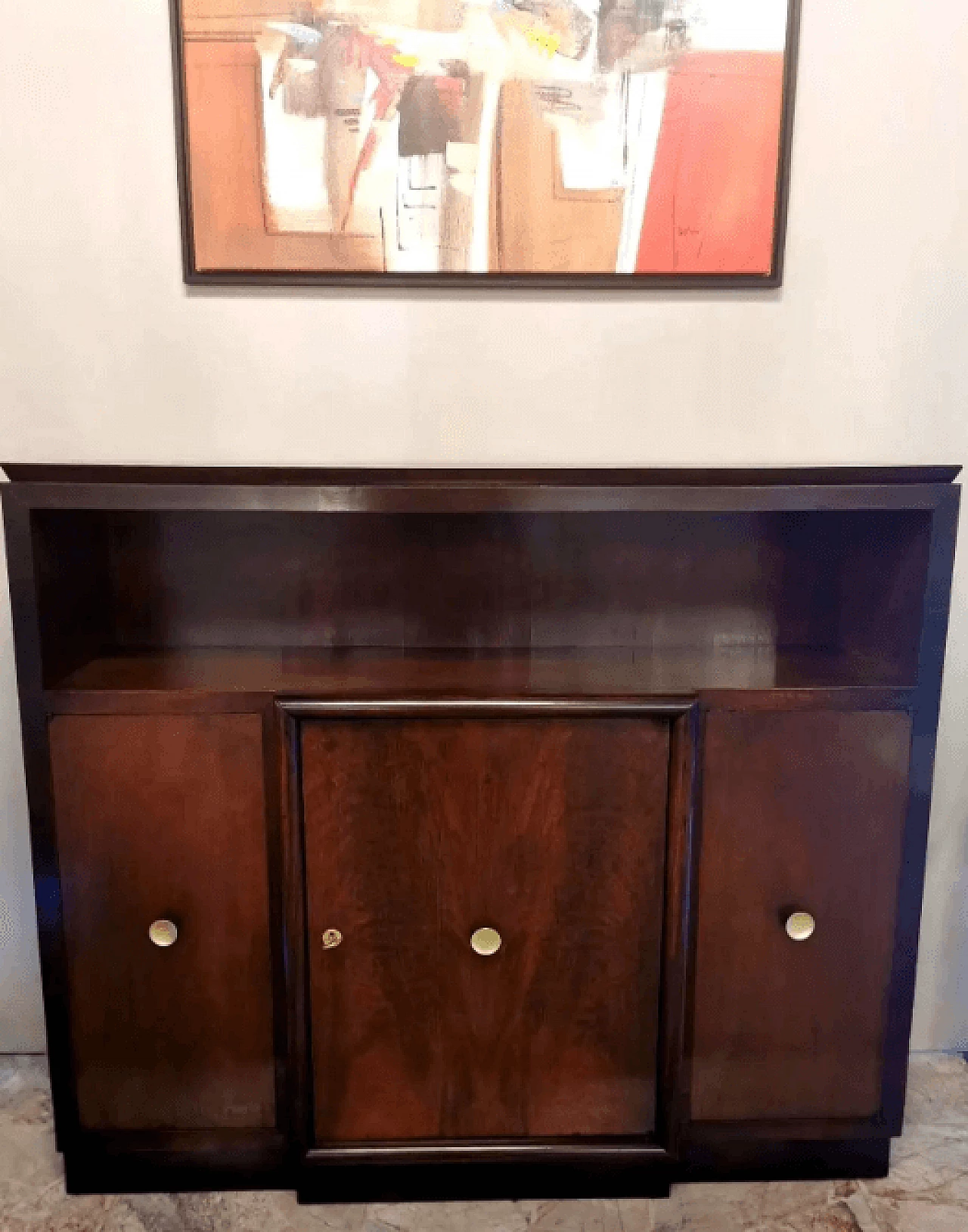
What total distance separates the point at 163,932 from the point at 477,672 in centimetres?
55

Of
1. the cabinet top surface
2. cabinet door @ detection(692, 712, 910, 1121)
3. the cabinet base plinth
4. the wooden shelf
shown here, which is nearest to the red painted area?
the cabinet top surface

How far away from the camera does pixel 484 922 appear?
46.9 inches

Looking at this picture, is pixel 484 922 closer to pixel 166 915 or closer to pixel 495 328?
pixel 166 915

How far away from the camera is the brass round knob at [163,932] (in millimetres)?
1180

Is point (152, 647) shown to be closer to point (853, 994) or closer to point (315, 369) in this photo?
point (315, 369)

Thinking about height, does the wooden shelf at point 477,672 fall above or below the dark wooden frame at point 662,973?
above

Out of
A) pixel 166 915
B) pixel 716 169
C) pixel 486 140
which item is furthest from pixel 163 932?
pixel 716 169

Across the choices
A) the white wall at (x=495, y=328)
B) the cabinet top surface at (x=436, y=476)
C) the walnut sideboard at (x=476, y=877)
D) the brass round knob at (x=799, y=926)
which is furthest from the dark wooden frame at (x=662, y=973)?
the white wall at (x=495, y=328)

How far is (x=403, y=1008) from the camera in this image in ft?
3.98

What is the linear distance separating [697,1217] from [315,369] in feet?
4.46

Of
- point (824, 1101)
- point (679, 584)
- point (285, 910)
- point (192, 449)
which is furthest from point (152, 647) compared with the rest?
point (824, 1101)

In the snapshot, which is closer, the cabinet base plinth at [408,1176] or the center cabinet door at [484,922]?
the center cabinet door at [484,922]

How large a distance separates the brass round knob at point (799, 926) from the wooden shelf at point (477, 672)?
0.32 meters

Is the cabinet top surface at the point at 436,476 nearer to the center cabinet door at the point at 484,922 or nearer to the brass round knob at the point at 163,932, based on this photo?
the center cabinet door at the point at 484,922
